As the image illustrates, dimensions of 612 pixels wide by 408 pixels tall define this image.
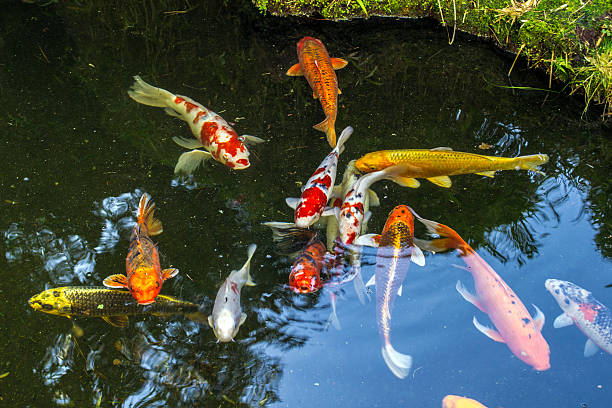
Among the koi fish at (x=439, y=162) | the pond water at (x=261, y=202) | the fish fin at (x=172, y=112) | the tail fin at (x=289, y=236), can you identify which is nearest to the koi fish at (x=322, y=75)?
the pond water at (x=261, y=202)

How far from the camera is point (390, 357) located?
328cm

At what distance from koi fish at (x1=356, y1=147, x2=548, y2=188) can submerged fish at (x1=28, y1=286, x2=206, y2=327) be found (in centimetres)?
189

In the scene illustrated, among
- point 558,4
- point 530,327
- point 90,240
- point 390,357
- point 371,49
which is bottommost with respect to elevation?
point 90,240

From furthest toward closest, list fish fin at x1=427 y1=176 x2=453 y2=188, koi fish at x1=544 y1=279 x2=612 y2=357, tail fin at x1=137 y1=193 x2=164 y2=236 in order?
fish fin at x1=427 y1=176 x2=453 y2=188
tail fin at x1=137 y1=193 x2=164 y2=236
koi fish at x1=544 y1=279 x2=612 y2=357

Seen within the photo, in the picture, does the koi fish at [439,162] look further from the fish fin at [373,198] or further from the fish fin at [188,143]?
the fish fin at [188,143]

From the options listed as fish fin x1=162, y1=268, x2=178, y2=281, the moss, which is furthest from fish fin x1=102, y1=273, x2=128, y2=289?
the moss

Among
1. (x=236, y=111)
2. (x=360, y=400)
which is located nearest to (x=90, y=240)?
(x=236, y=111)

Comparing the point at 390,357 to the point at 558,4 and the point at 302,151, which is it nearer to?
the point at 302,151

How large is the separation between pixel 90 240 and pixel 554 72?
4872mm

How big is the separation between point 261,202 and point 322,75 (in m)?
1.46

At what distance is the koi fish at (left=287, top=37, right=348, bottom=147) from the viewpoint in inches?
177

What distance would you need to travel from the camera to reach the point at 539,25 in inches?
208

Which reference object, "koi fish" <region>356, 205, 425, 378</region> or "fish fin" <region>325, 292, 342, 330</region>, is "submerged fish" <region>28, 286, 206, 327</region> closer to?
"fish fin" <region>325, 292, 342, 330</region>

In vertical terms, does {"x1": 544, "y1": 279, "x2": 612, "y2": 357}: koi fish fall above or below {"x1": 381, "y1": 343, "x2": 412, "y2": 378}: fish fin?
above
